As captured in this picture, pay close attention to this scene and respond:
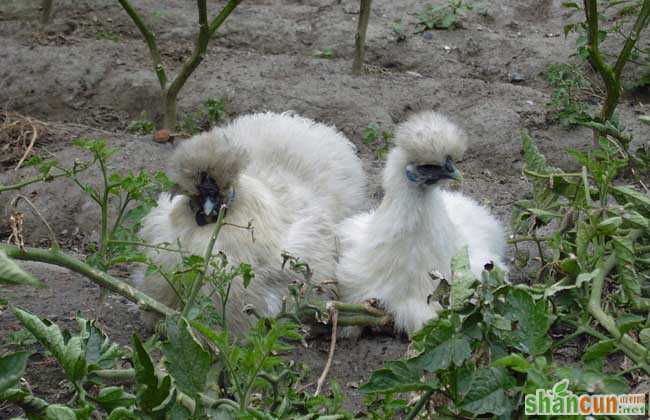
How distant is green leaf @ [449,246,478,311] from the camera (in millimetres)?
2697

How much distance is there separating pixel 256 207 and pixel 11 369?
2.15 meters

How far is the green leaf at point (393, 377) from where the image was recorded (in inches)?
99.0

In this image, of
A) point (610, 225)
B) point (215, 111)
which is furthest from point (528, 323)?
point (215, 111)

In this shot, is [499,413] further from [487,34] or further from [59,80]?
[487,34]

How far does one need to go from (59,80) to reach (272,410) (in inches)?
205

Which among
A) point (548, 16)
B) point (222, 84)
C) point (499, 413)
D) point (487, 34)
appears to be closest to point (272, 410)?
point (499, 413)

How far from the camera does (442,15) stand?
8.23 meters

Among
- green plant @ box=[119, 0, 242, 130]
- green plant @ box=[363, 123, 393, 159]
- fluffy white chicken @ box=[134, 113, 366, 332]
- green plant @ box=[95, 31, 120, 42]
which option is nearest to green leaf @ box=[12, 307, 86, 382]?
fluffy white chicken @ box=[134, 113, 366, 332]

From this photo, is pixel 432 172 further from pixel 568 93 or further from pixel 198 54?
pixel 568 93

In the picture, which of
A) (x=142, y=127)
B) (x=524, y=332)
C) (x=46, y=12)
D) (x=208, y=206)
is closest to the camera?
(x=524, y=332)

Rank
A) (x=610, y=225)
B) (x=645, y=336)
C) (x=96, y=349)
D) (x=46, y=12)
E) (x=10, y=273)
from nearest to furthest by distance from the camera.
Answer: (x=10, y=273), (x=96, y=349), (x=645, y=336), (x=610, y=225), (x=46, y=12)

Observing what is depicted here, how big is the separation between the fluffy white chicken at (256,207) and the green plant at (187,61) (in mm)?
845

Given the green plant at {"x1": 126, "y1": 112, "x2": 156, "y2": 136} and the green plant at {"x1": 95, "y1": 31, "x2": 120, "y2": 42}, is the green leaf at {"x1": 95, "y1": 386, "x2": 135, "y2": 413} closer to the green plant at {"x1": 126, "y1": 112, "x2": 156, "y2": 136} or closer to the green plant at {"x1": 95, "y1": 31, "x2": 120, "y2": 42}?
the green plant at {"x1": 126, "y1": 112, "x2": 156, "y2": 136}

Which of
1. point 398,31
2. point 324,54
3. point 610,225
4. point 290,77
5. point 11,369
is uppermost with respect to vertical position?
point 398,31
